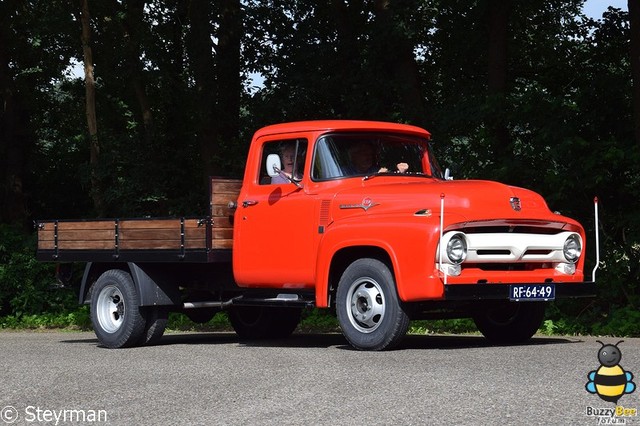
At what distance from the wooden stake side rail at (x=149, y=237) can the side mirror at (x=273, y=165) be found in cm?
114

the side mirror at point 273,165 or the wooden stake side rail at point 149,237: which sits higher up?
the side mirror at point 273,165

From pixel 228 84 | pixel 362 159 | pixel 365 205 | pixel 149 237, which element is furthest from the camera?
pixel 228 84

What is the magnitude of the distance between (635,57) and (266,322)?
6866 mm

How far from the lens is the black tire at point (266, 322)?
→ 14.5m

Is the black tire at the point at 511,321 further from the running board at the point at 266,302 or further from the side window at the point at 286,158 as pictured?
the side window at the point at 286,158

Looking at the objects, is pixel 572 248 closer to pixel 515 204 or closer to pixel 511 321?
pixel 515 204

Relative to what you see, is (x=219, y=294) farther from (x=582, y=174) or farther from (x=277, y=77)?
(x=277, y=77)

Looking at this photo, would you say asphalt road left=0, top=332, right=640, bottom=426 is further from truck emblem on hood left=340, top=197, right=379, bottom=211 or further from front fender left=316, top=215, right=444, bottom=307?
truck emblem on hood left=340, top=197, right=379, bottom=211

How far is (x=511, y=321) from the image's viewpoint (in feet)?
40.9

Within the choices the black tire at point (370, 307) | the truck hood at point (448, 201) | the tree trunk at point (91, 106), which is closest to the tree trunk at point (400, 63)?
the tree trunk at point (91, 106)

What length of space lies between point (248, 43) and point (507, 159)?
8.84 metres

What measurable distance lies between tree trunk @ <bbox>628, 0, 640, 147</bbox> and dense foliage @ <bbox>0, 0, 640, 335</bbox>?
0.17ft

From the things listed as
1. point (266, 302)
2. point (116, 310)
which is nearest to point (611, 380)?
point (266, 302)

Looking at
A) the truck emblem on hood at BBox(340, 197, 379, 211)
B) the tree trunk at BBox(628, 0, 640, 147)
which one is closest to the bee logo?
the truck emblem on hood at BBox(340, 197, 379, 211)
